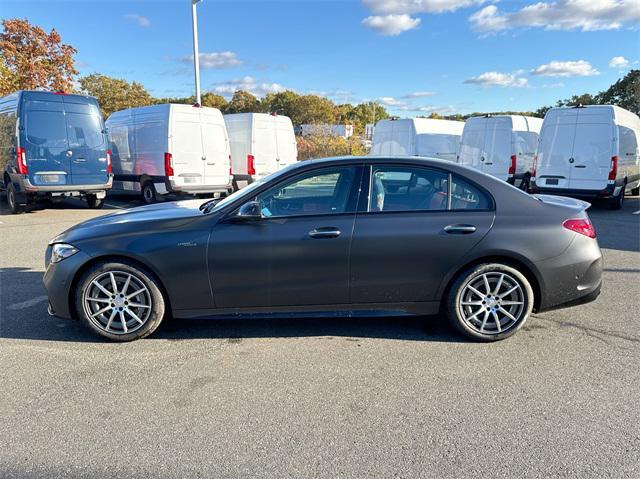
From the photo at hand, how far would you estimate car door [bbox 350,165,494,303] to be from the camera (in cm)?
367

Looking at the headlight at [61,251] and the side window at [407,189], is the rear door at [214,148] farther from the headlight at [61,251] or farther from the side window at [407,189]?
the side window at [407,189]

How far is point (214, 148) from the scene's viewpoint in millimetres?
11664

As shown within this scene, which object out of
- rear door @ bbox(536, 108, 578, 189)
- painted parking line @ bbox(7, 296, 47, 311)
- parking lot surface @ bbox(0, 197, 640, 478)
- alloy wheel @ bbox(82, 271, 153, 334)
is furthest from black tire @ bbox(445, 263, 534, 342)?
rear door @ bbox(536, 108, 578, 189)

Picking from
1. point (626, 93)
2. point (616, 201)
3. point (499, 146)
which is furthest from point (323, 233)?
point (626, 93)

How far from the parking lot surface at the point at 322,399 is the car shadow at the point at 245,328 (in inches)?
0.9

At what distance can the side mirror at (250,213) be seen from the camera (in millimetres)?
3627

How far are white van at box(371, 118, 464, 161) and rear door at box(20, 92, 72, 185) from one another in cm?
922

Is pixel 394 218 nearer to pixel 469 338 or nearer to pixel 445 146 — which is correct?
pixel 469 338

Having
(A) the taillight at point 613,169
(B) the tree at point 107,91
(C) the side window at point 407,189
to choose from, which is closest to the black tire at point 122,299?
(C) the side window at point 407,189

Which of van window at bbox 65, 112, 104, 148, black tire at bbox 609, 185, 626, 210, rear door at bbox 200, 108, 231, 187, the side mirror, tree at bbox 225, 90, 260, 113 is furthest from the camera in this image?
tree at bbox 225, 90, 260, 113

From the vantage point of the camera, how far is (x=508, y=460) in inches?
93.5

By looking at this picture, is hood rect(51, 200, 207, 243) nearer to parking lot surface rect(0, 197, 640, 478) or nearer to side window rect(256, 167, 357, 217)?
side window rect(256, 167, 357, 217)

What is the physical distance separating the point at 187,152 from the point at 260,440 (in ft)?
32.1

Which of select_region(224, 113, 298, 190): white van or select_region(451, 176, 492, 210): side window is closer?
select_region(451, 176, 492, 210): side window
